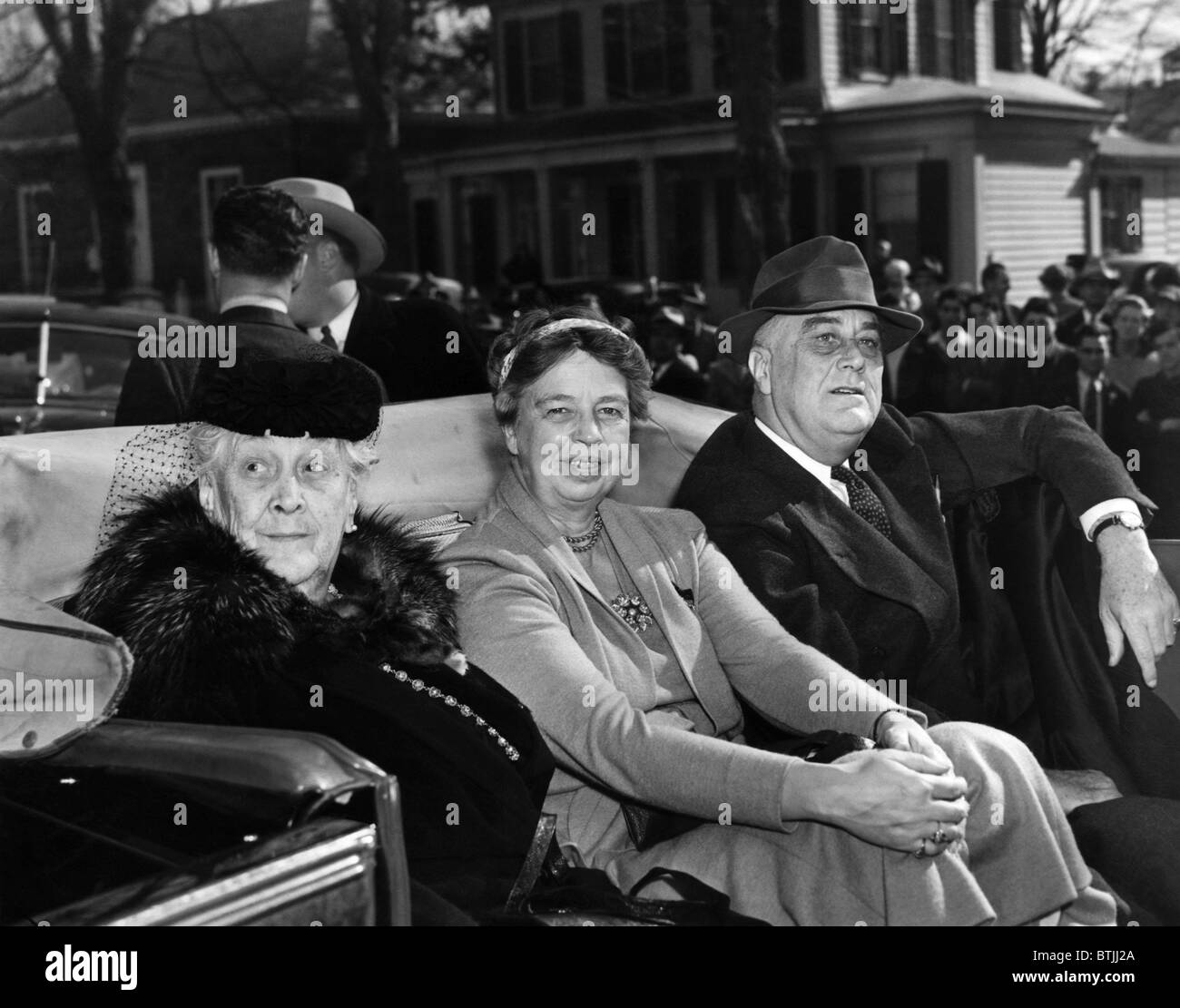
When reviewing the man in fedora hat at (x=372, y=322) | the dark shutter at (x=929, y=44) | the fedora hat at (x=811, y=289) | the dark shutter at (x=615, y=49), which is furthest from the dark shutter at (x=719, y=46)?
the fedora hat at (x=811, y=289)

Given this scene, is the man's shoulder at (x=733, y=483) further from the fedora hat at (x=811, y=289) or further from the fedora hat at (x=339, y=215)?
the fedora hat at (x=339, y=215)

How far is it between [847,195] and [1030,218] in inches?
Result: 111

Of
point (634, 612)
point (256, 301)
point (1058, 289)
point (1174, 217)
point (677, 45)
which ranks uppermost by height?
point (677, 45)

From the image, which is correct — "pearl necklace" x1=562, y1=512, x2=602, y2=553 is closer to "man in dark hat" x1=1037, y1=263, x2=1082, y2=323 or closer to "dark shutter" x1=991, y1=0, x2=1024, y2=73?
"man in dark hat" x1=1037, y1=263, x2=1082, y2=323

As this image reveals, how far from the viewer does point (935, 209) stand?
21984 millimetres

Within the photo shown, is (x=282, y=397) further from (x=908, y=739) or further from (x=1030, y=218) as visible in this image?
(x=1030, y=218)

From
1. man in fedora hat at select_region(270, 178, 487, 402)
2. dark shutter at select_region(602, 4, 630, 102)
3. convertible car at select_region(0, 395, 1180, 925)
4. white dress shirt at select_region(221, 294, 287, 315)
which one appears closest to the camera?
convertible car at select_region(0, 395, 1180, 925)

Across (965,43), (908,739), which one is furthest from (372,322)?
(965,43)

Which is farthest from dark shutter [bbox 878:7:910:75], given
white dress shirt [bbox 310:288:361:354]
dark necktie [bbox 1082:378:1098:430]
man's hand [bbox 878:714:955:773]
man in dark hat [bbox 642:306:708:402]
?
man's hand [bbox 878:714:955:773]

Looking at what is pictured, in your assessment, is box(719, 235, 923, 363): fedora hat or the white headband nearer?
the white headband

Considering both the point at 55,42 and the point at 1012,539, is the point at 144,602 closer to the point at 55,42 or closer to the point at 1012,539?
the point at 1012,539

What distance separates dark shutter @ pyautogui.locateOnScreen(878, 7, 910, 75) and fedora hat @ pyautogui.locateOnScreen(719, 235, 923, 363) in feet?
68.6

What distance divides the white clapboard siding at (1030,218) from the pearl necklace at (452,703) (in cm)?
2061

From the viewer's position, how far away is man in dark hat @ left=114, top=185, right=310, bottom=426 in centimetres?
412
